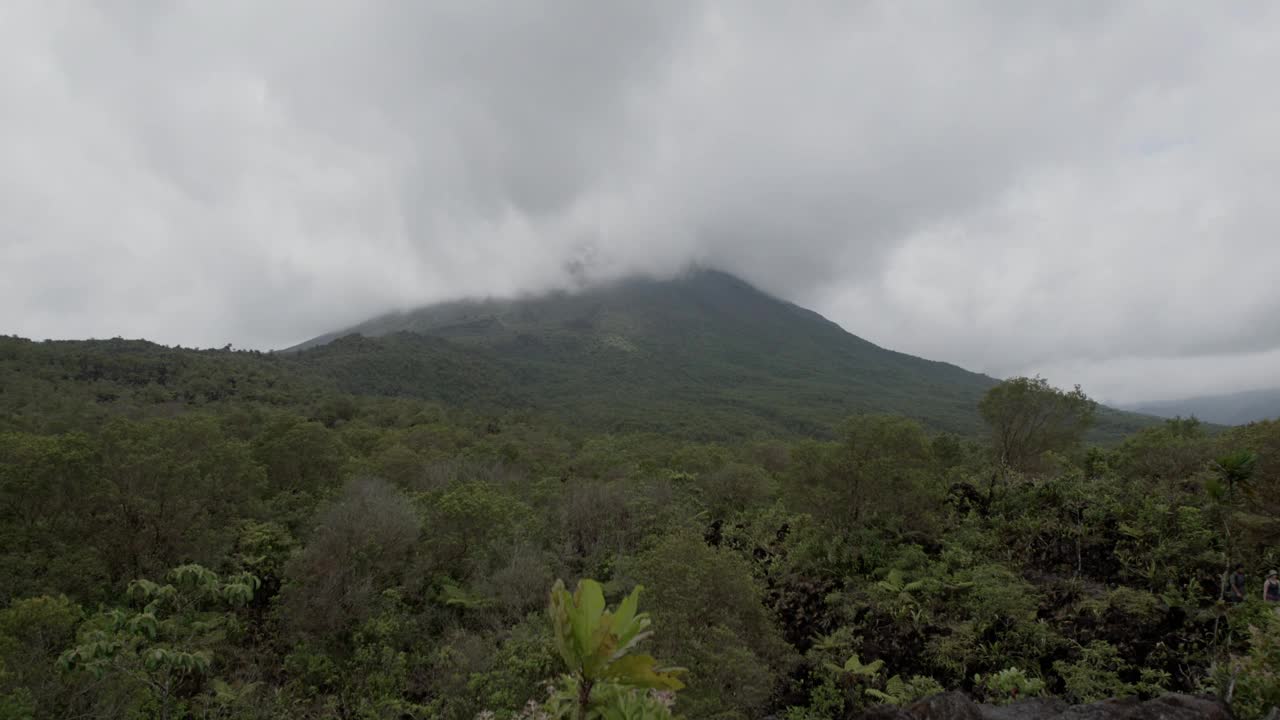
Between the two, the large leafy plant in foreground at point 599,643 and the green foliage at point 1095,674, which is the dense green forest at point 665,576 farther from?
the large leafy plant in foreground at point 599,643

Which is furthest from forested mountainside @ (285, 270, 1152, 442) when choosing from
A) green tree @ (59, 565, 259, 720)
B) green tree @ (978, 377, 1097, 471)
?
green tree @ (59, 565, 259, 720)

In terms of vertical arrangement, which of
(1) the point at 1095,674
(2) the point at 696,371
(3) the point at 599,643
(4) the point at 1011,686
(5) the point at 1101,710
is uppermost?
(2) the point at 696,371

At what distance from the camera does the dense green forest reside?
8.75 m

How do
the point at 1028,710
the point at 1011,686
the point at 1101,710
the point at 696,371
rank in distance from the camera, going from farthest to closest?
the point at 696,371, the point at 1011,686, the point at 1028,710, the point at 1101,710

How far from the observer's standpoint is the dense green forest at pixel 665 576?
28.7 ft

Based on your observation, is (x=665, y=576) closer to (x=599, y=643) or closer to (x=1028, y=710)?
(x=1028, y=710)

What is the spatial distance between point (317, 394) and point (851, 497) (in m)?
63.3

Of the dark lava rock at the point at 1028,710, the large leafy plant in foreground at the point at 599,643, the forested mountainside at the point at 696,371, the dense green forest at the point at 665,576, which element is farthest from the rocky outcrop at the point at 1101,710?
the forested mountainside at the point at 696,371

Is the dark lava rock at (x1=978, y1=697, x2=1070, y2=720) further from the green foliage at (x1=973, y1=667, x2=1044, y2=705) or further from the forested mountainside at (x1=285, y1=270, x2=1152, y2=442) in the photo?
the forested mountainside at (x1=285, y1=270, x2=1152, y2=442)

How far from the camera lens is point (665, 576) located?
983 cm

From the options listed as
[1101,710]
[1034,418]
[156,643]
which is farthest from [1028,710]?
[1034,418]

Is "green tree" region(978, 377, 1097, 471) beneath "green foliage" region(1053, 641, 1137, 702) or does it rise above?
above

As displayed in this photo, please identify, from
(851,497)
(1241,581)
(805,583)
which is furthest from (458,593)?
(1241,581)

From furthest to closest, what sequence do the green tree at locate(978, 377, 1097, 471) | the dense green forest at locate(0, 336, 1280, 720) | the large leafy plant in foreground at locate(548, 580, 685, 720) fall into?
the green tree at locate(978, 377, 1097, 471), the dense green forest at locate(0, 336, 1280, 720), the large leafy plant in foreground at locate(548, 580, 685, 720)
